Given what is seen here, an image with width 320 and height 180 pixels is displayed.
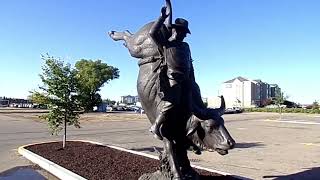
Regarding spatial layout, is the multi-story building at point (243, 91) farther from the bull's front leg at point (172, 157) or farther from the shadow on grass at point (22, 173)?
the bull's front leg at point (172, 157)

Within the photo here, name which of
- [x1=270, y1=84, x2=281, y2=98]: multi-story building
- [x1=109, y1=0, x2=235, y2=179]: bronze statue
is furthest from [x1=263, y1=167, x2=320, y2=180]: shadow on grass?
[x1=270, y1=84, x2=281, y2=98]: multi-story building

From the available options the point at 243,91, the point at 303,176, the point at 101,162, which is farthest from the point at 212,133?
the point at 243,91

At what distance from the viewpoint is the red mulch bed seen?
9781mm

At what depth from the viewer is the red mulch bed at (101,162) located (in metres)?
9.78

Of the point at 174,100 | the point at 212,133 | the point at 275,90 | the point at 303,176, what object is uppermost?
the point at 275,90

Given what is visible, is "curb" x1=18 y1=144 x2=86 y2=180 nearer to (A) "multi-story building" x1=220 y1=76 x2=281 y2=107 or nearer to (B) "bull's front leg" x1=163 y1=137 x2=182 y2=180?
(B) "bull's front leg" x1=163 y1=137 x2=182 y2=180

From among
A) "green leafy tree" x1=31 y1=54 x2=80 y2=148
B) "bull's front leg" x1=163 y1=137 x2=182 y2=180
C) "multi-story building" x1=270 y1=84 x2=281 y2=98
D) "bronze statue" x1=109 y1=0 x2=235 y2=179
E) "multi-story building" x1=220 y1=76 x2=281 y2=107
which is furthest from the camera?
"multi-story building" x1=220 y1=76 x2=281 y2=107

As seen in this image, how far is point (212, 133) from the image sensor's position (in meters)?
6.56

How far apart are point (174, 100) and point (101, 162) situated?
17.9 feet

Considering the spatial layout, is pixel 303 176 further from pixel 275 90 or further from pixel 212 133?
pixel 275 90

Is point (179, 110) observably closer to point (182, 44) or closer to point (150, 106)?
point (150, 106)

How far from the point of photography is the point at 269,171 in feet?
38.3

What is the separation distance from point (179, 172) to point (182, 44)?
7.10 feet

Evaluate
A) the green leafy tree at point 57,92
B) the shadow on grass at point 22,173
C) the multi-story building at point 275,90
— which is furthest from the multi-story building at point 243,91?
the shadow on grass at point 22,173
